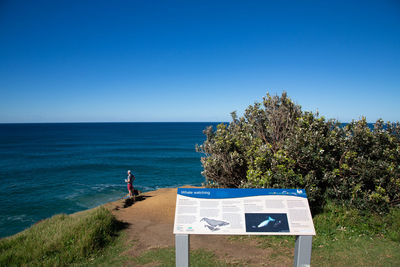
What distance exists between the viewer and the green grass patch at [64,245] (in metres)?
7.40

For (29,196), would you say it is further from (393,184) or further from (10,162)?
(393,184)

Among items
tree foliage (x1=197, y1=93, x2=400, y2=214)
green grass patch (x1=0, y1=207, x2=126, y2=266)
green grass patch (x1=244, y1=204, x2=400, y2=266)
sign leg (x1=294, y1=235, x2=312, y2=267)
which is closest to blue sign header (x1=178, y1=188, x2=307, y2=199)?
sign leg (x1=294, y1=235, x2=312, y2=267)

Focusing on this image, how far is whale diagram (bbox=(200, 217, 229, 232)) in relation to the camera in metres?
5.08

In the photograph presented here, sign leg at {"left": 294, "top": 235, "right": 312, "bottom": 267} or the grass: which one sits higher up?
sign leg at {"left": 294, "top": 235, "right": 312, "bottom": 267}

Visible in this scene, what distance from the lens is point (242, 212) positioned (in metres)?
5.34

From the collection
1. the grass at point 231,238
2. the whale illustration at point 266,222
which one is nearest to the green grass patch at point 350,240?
the grass at point 231,238

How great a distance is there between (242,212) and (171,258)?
377 centimetres

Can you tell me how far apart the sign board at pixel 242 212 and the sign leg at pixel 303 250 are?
14 cm

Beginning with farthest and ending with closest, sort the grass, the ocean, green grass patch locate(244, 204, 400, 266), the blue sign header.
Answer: the ocean → the grass → green grass patch locate(244, 204, 400, 266) → the blue sign header

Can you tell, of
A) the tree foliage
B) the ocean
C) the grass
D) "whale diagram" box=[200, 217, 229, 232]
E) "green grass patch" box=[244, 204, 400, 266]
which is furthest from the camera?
the ocean

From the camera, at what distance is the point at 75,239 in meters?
8.50

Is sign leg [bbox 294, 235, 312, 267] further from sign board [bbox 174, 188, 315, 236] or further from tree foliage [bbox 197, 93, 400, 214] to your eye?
tree foliage [bbox 197, 93, 400, 214]

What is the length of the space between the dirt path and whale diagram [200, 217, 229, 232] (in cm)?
283

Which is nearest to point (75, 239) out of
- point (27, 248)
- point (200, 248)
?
point (27, 248)
